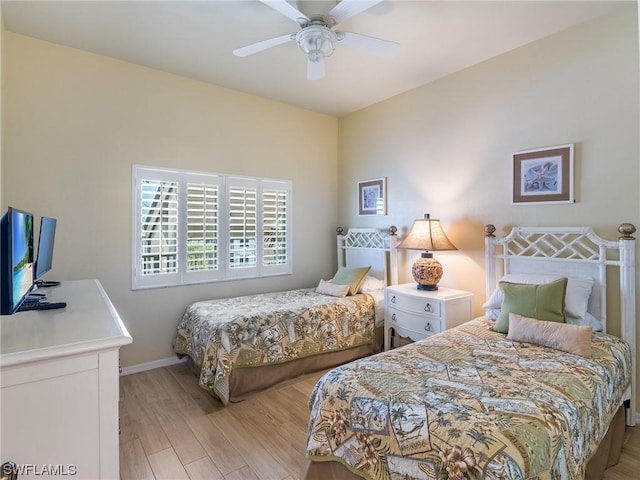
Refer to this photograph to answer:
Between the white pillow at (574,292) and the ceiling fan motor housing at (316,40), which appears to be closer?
the ceiling fan motor housing at (316,40)

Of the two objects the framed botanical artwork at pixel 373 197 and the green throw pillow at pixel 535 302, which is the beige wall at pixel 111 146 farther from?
the green throw pillow at pixel 535 302

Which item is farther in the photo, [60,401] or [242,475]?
[242,475]

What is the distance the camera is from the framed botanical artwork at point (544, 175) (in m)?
2.59

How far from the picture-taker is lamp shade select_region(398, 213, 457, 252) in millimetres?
3141

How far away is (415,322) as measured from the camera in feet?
10.1

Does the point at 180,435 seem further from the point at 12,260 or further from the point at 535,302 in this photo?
the point at 535,302

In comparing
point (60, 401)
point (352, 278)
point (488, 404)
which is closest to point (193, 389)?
point (352, 278)

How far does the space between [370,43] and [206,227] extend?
7.88 feet

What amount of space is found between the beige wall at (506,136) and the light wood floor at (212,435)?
1.63 m

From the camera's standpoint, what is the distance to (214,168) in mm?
3693

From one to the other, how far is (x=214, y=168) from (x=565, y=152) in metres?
3.26

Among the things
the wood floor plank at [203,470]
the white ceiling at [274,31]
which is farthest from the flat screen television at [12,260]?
the white ceiling at [274,31]

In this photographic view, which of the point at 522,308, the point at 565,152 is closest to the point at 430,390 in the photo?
the point at 522,308

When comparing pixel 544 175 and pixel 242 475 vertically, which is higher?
pixel 544 175
